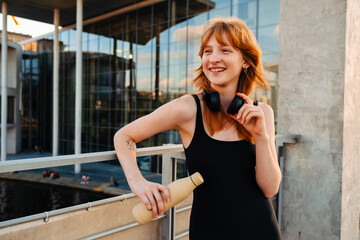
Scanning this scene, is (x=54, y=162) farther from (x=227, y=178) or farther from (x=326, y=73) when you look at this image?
(x=326, y=73)

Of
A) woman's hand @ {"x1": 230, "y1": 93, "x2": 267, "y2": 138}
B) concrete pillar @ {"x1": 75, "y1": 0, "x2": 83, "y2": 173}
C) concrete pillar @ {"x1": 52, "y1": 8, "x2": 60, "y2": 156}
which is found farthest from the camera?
concrete pillar @ {"x1": 52, "y1": 8, "x2": 60, "y2": 156}

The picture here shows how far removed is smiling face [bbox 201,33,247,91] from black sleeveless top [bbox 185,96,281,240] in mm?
187

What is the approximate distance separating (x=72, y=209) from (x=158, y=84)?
18083 mm

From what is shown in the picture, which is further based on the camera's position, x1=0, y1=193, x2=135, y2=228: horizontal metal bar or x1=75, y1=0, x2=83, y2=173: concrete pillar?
x1=75, y1=0, x2=83, y2=173: concrete pillar

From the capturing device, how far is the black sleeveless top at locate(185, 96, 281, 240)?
1.44 m

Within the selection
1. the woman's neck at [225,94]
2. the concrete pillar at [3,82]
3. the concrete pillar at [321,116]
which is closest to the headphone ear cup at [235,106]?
the woman's neck at [225,94]

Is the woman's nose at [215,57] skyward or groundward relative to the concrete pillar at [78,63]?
groundward

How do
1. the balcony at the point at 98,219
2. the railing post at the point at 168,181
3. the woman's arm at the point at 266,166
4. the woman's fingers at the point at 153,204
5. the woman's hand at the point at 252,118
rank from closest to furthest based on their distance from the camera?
the woman's fingers at the point at 153,204
the woman's hand at the point at 252,118
the woman's arm at the point at 266,166
the balcony at the point at 98,219
the railing post at the point at 168,181

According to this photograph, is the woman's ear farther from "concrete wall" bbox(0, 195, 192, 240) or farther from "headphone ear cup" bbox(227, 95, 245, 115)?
"concrete wall" bbox(0, 195, 192, 240)

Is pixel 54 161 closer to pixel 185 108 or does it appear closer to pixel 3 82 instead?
pixel 185 108

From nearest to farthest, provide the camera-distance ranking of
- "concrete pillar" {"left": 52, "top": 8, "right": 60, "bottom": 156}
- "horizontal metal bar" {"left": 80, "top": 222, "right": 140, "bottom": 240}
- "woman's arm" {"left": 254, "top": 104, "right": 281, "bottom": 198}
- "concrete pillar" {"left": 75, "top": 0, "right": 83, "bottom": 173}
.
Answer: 1. "woman's arm" {"left": 254, "top": 104, "right": 281, "bottom": 198}
2. "horizontal metal bar" {"left": 80, "top": 222, "right": 140, "bottom": 240}
3. "concrete pillar" {"left": 75, "top": 0, "right": 83, "bottom": 173}
4. "concrete pillar" {"left": 52, "top": 8, "right": 60, "bottom": 156}

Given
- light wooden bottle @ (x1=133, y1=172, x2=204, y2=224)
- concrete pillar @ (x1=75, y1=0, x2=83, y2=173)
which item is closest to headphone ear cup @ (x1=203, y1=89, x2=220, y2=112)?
light wooden bottle @ (x1=133, y1=172, x2=204, y2=224)

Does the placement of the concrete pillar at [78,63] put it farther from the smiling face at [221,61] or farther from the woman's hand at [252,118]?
the woman's hand at [252,118]

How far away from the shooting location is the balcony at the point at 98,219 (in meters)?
1.51
